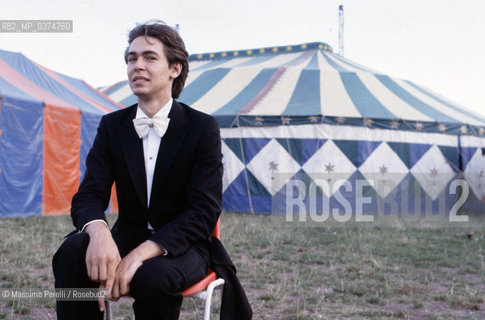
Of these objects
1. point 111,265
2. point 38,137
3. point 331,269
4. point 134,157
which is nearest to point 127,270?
point 111,265

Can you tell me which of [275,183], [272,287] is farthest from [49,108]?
[272,287]

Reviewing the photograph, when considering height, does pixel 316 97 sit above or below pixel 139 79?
above

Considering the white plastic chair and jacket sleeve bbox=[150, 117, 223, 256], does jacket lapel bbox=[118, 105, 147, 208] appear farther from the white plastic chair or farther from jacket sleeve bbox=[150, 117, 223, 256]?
the white plastic chair

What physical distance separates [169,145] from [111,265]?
1.54ft

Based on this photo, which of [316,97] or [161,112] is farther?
[316,97]

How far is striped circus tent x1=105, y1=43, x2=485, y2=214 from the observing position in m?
7.99

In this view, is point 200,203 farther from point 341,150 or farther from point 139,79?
point 341,150

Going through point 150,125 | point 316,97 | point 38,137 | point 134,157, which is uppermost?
point 316,97

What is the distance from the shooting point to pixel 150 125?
166 cm

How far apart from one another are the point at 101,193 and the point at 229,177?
658cm

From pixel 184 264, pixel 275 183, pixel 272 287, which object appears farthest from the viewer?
pixel 275 183

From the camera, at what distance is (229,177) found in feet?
27.0

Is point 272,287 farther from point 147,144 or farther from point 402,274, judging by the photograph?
point 147,144

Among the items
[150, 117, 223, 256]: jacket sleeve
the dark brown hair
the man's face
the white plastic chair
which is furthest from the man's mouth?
the white plastic chair
